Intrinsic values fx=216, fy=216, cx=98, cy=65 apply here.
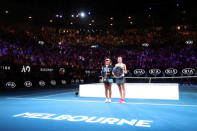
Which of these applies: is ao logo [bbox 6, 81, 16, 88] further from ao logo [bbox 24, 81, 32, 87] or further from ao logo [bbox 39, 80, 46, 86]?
ao logo [bbox 39, 80, 46, 86]

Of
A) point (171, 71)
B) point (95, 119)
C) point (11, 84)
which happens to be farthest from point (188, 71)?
point (95, 119)

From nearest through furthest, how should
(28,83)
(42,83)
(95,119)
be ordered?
(95,119) → (28,83) → (42,83)

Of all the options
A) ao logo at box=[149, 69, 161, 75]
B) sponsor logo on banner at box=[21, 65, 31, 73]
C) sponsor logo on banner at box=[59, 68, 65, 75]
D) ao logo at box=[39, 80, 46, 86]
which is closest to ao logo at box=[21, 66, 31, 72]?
sponsor logo on banner at box=[21, 65, 31, 73]

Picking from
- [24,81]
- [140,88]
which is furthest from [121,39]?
[140,88]

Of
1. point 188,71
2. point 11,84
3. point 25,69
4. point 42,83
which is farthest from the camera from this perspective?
point 188,71

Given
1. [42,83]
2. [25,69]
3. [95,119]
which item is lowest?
[95,119]

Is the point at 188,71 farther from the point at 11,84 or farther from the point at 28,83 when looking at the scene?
the point at 11,84

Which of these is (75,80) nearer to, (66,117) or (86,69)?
(86,69)

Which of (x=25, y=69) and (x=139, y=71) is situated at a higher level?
(x=25, y=69)

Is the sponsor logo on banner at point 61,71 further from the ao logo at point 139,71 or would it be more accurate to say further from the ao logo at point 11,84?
the ao logo at point 139,71

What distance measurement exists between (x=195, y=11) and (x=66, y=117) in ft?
74.6

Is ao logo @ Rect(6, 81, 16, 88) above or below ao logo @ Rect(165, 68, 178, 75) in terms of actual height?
below

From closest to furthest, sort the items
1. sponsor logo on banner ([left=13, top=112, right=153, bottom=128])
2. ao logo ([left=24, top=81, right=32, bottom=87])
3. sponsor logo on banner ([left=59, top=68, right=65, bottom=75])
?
sponsor logo on banner ([left=13, top=112, right=153, bottom=128]) < ao logo ([left=24, top=81, right=32, bottom=87]) < sponsor logo on banner ([left=59, top=68, right=65, bottom=75])

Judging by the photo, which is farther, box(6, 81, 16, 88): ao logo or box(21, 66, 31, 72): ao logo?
box(21, 66, 31, 72): ao logo
